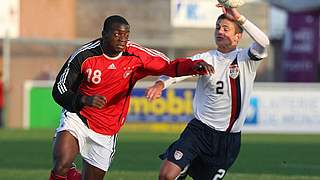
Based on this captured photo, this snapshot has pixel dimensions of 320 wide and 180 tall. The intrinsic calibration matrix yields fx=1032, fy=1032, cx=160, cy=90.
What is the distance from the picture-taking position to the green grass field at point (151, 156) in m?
16.9

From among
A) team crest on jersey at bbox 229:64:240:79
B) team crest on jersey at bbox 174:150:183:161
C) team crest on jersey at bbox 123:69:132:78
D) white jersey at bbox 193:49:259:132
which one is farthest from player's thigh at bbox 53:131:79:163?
team crest on jersey at bbox 229:64:240:79

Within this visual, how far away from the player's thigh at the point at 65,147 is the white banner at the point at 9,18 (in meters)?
28.5

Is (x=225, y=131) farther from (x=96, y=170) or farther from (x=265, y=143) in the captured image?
(x=265, y=143)

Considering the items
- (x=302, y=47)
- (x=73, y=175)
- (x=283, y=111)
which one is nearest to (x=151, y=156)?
(x=73, y=175)

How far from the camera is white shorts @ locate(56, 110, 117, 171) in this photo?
448 inches

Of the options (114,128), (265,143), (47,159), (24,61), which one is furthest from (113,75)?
(24,61)

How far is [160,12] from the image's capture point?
46.8 meters

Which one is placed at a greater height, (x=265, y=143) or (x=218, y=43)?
(x=218, y=43)

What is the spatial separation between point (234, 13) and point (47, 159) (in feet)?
33.1

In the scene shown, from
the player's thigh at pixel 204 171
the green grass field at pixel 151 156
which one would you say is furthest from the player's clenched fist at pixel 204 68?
the green grass field at pixel 151 156

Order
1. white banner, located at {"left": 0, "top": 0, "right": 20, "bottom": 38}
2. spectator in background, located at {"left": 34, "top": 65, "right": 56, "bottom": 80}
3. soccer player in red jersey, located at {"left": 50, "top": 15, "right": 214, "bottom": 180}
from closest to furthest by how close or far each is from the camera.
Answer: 1. soccer player in red jersey, located at {"left": 50, "top": 15, "right": 214, "bottom": 180}
2. spectator in background, located at {"left": 34, "top": 65, "right": 56, "bottom": 80}
3. white banner, located at {"left": 0, "top": 0, "right": 20, "bottom": 38}

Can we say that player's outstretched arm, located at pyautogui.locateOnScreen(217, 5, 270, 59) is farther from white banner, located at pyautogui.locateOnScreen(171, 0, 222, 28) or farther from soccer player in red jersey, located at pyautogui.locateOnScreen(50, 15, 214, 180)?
white banner, located at pyautogui.locateOnScreen(171, 0, 222, 28)

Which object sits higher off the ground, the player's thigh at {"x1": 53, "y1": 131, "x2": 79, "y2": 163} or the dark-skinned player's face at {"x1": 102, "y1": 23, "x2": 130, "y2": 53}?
the dark-skinned player's face at {"x1": 102, "y1": 23, "x2": 130, "y2": 53}

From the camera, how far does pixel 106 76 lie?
11383 mm
